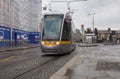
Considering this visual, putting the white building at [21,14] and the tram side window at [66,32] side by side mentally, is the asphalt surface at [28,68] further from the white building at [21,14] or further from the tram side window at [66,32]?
the white building at [21,14]

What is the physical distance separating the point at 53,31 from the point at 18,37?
38880 mm

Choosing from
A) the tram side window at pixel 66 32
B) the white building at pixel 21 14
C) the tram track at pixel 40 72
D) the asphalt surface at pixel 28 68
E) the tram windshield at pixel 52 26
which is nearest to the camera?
the tram track at pixel 40 72

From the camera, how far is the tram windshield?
82.5 ft

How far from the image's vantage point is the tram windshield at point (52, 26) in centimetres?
2514

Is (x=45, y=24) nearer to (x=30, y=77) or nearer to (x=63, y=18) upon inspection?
(x=63, y=18)

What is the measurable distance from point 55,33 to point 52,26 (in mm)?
675

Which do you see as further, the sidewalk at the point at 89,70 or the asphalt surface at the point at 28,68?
the asphalt surface at the point at 28,68

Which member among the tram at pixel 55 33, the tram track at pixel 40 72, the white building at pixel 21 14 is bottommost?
the tram track at pixel 40 72

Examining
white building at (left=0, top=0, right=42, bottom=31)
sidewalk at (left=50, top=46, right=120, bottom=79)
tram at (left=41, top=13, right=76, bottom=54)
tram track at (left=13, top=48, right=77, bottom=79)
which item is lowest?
tram track at (left=13, top=48, right=77, bottom=79)

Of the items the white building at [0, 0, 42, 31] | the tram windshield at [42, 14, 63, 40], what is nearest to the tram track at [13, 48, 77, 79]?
the tram windshield at [42, 14, 63, 40]

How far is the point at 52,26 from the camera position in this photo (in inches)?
1005

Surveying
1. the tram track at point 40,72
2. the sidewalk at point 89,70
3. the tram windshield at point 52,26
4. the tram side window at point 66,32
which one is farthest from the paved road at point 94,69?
the tram side window at point 66,32

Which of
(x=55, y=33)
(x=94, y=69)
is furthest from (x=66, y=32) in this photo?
(x=94, y=69)

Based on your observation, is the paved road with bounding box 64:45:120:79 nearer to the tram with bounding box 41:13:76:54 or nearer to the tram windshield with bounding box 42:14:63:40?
the tram with bounding box 41:13:76:54
